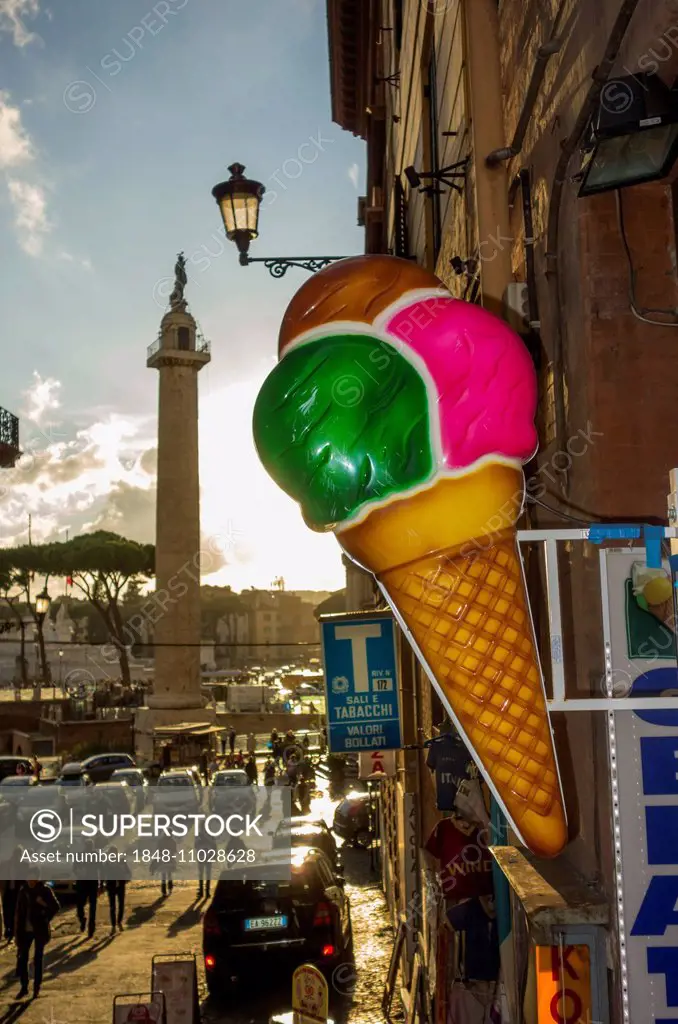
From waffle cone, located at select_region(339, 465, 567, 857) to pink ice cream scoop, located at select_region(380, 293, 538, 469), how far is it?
0.10 metres

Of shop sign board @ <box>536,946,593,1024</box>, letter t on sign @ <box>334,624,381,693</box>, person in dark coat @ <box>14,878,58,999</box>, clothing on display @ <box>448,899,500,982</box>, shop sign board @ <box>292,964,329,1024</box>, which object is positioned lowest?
person in dark coat @ <box>14,878,58,999</box>

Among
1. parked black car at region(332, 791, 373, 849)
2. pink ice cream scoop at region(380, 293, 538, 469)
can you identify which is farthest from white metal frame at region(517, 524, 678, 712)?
parked black car at region(332, 791, 373, 849)

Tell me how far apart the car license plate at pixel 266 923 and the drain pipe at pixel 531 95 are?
8.41 m

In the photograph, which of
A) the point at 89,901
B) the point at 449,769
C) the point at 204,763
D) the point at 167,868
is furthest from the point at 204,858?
the point at 204,763

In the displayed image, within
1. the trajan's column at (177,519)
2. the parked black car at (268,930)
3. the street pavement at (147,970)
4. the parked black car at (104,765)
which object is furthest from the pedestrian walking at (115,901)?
the trajan's column at (177,519)

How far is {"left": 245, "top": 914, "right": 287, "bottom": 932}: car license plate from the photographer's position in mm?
10383

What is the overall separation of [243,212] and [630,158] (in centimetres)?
786

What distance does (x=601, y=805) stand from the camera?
3.54 m

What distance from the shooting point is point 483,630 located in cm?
309

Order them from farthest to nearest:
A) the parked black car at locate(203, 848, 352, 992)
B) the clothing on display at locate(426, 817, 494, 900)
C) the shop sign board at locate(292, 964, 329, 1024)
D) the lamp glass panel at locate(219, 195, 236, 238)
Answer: the lamp glass panel at locate(219, 195, 236, 238), the parked black car at locate(203, 848, 352, 992), the shop sign board at locate(292, 964, 329, 1024), the clothing on display at locate(426, 817, 494, 900)

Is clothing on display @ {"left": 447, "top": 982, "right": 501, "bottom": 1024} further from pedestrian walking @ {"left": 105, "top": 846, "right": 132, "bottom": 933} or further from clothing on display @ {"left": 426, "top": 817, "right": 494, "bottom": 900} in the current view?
pedestrian walking @ {"left": 105, "top": 846, "right": 132, "bottom": 933}

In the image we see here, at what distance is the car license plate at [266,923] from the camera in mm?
10383

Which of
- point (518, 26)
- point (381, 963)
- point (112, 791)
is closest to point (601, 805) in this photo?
point (518, 26)

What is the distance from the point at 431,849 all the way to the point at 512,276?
3.60m
